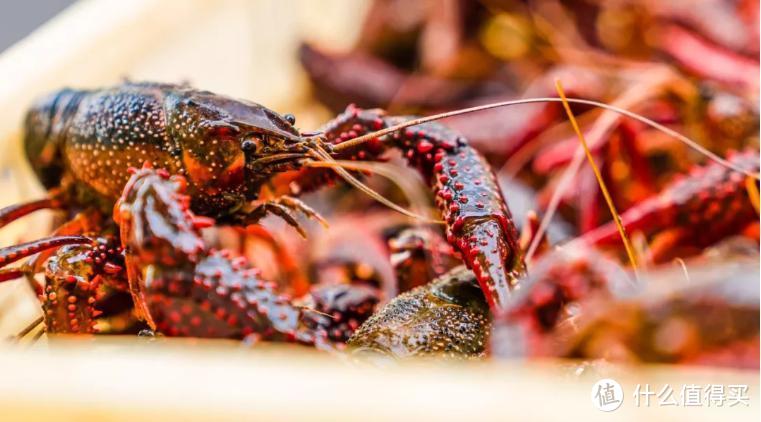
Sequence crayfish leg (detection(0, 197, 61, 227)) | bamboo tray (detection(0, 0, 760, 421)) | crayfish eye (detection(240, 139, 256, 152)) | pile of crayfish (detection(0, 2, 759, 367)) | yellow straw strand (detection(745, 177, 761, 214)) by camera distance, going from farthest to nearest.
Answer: yellow straw strand (detection(745, 177, 761, 214)) → crayfish leg (detection(0, 197, 61, 227)) → crayfish eye (detection(240, 139, 256, 152)) → pile of crayfish (detection(0, 2, 759, 367)) → bamboo tray (detection(0, 0, 760, 421))

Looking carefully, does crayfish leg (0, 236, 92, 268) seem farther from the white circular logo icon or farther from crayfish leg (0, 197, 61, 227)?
the white circular logo icon

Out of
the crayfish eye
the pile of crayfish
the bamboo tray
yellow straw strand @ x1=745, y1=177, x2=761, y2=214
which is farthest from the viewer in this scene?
yellow straw strand @ x1=745, y1=177, x2=761, y2=214

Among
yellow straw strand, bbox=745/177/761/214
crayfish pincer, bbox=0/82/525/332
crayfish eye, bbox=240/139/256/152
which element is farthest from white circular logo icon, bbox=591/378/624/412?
yellow straw strand, bbox=745/177/761/214

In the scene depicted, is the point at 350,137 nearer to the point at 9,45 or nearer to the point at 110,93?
the point at 110,93

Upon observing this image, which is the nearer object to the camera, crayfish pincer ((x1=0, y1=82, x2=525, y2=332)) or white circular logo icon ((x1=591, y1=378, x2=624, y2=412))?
white circular logo icon ((x1=591, y1=378, x2=624, y2=412))

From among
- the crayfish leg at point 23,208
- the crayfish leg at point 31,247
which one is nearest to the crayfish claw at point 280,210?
the crayfish leg at point 31,247

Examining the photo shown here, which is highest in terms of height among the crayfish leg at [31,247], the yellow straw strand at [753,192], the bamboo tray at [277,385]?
the crayfish leg at [31,247]

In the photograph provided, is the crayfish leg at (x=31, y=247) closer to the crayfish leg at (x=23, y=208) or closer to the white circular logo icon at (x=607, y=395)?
the crayfish leg at (x=23, y=208)

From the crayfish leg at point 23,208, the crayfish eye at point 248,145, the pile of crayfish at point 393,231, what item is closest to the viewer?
the pile of crayfish at point 393,231
